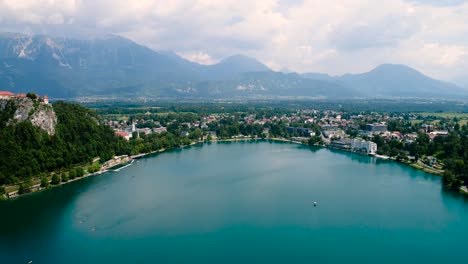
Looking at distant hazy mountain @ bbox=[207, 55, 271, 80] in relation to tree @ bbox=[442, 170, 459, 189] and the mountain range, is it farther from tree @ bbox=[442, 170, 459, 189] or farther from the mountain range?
tree @ bbox=[442, 170, 459, 189]

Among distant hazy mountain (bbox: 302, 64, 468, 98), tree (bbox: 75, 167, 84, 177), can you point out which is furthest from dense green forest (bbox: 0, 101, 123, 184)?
distant hazy mountain (bbox: 302, 64, 468, 98)

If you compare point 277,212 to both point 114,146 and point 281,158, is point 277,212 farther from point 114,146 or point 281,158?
point 114,146

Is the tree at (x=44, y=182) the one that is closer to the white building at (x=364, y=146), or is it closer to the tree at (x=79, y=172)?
the tree at (x=79, y=172)

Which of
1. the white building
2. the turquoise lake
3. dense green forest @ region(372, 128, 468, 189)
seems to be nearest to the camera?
the turquoise lake

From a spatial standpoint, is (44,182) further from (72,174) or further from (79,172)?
(79,172)

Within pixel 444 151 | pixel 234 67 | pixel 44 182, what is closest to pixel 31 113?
pixel 44 182

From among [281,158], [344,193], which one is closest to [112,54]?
[281,158]

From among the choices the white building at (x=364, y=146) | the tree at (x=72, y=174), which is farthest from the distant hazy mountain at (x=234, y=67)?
the tree at (x=72, y=174)
